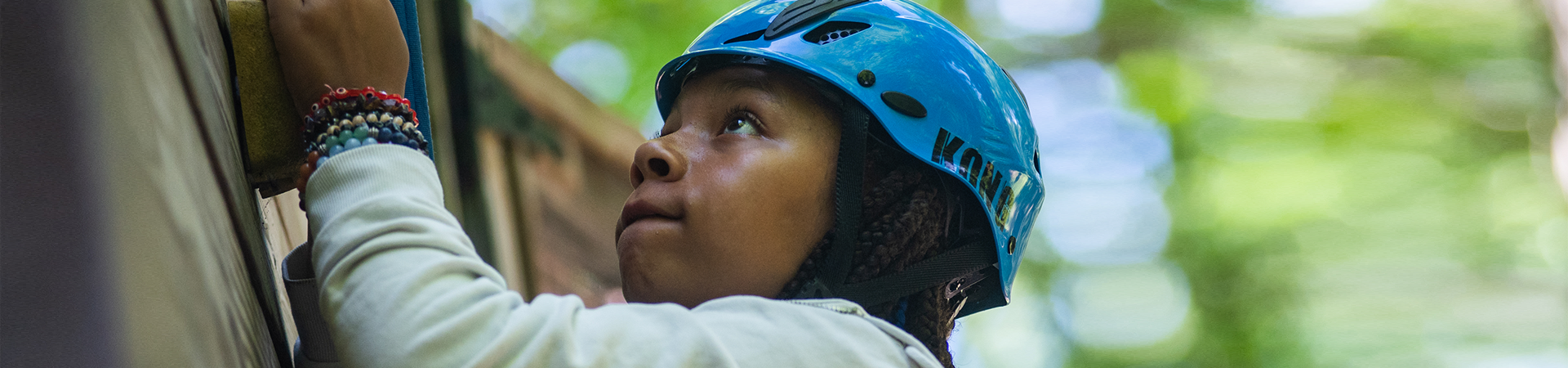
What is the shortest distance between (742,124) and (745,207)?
20 cm

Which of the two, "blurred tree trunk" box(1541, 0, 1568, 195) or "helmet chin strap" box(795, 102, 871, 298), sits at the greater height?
"helmet chin strap" box(795, 102, 871, 298)

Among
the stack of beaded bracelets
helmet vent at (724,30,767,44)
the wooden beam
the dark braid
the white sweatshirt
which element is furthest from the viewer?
the wooden beam

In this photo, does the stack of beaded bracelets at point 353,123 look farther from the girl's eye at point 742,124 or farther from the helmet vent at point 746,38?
the helmet vent at point 746,38

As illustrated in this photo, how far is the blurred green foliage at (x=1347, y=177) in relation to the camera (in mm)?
10570

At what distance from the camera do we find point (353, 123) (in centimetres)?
141

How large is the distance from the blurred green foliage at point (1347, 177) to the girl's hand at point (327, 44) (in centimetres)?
967

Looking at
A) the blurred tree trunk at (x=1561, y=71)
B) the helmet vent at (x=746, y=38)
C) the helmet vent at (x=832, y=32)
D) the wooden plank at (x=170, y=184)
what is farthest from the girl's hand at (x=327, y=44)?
the blurred tree trunk at (x=1561, y=71)

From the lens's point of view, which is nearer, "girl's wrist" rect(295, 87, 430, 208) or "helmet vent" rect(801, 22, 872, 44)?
"girl's wrist" rect(295, 87, 430, 208)

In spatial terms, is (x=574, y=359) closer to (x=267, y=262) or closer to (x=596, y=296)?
(x=267, y=262)

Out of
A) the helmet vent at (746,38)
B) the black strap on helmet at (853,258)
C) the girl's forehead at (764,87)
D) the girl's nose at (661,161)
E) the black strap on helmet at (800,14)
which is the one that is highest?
the black strap on helmet at (800,14)

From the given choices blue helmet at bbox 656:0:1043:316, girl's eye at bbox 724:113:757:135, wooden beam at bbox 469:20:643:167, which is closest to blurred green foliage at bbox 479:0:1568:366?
wooden beam at bbox 469:20:643:167

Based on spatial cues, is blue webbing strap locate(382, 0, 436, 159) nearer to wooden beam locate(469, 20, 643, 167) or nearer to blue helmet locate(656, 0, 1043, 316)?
blue helmet locate(656, 0, 1043, 316)

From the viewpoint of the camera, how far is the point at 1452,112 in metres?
11.0

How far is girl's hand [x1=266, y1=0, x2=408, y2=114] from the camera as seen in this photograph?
145 centimetres
